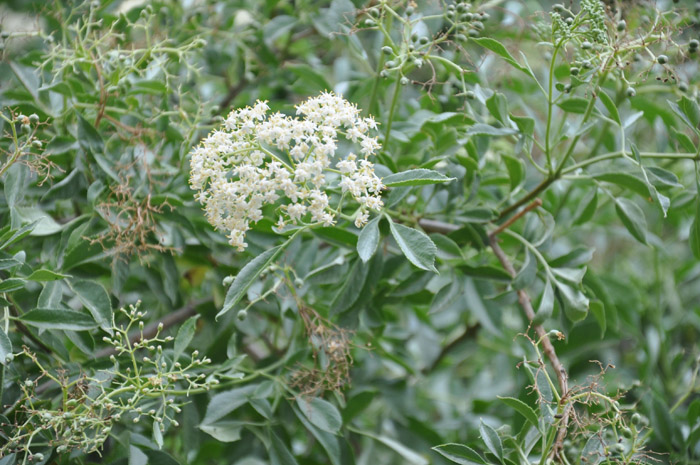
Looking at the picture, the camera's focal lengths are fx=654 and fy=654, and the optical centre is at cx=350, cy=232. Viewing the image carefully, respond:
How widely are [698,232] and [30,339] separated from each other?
1.00 meters

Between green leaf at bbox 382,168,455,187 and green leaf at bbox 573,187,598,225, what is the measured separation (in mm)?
475

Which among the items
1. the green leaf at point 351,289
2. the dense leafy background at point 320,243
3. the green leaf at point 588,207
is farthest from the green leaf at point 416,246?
the green leaf at point 588,207

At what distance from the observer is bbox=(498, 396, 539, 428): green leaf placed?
793 millimetres

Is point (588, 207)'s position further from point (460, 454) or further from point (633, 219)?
point (460, 454)

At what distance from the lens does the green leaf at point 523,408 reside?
79 cm

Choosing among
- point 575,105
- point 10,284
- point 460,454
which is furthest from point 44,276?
point 575,105

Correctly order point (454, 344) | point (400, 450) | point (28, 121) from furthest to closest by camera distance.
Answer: point (454, 344)
point (400, 450)
point (28, 121)

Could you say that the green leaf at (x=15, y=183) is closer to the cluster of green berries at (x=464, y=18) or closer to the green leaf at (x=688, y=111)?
the cluster of green berries at (x=464, y=18)

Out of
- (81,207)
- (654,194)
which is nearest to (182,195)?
(81,207)

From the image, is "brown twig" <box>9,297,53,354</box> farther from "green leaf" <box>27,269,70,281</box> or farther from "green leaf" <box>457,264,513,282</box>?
"green leaf" <box>457,264,513,282</box>

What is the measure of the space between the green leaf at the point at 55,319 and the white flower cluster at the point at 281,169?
→ 0.77 ft

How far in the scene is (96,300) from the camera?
3.05 feet

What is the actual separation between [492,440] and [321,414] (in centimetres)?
26

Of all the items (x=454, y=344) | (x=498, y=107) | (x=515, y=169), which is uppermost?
(x=498, y=107)
